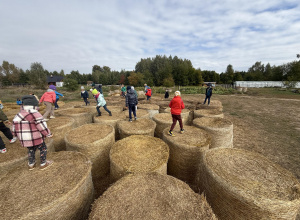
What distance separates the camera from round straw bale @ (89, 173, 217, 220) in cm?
180

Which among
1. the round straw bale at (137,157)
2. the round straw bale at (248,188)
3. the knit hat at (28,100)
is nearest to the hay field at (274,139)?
the round straw bale at (248,188)

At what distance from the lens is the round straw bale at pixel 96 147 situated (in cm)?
379

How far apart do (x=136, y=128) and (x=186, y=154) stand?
228 centimetres

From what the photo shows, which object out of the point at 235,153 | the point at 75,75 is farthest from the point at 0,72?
the point at 235,153

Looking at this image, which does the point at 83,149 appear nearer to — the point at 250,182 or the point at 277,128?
the point at 250,182

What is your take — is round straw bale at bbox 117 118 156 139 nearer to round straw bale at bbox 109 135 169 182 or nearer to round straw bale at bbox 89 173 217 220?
round straw bale at bbox 109 135 169 182

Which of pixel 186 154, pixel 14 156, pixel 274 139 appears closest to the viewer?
pixel 14 156

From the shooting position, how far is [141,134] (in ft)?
15.8

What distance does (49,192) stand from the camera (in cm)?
220

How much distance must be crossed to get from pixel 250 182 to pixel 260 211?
Result: 0.47 m

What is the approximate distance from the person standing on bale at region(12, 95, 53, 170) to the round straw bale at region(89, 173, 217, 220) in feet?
6.31

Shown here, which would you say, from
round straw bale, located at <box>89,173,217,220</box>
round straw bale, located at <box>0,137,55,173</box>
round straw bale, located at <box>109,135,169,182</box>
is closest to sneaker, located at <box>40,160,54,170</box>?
round straw bale, located at <box>0,137,55,173</box>

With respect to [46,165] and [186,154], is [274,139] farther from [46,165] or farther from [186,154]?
[46,165]

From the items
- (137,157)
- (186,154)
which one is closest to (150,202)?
(137,157)
